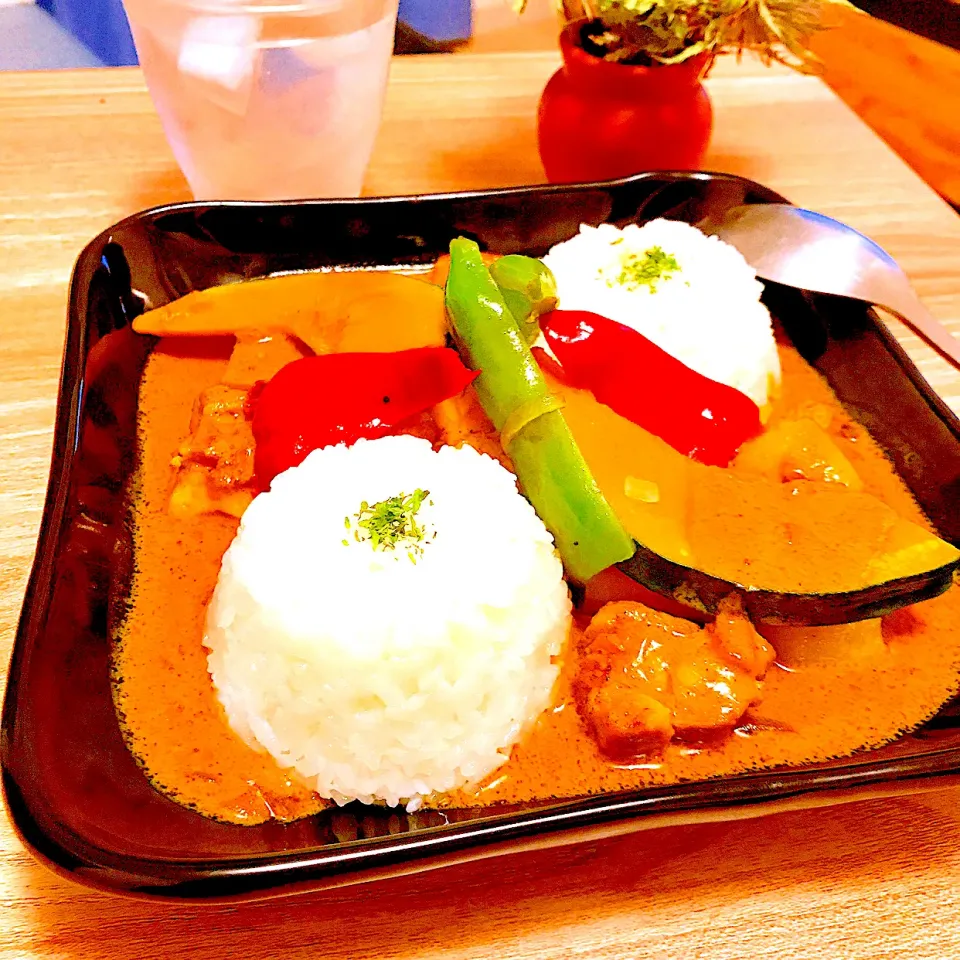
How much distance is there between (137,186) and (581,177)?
127 cm

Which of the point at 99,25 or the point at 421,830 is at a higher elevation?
the point at 421,830

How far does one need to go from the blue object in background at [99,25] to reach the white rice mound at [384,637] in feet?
11.0

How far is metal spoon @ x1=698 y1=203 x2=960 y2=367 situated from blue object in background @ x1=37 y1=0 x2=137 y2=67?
3.00 m

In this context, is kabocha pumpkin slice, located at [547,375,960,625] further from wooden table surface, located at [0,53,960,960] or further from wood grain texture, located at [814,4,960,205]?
wood grain texture, located at [814,4,960,205]

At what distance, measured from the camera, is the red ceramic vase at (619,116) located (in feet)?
7.32

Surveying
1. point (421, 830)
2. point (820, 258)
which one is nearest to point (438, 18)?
point (820, 258)

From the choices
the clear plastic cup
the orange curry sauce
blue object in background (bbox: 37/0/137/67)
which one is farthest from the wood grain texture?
blue object in background (bbox: 37/0/137/67)

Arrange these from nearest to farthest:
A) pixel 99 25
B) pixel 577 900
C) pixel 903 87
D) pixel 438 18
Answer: pixel 577 900 < pixel 903 87 < pixel 438 18 < pixel 99 25

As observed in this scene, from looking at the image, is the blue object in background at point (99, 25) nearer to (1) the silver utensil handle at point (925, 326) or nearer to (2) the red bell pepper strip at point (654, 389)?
(2) the red bell pepper strip at point (654, 389)

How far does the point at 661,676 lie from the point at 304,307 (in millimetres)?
1074

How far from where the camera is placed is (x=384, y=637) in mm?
1312

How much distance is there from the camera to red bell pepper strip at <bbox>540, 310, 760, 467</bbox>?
1713 millimetres

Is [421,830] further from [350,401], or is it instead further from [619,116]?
[619,116]

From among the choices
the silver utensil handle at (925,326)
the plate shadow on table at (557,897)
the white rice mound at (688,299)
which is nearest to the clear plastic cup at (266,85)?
the white rice mound at (688,299)
